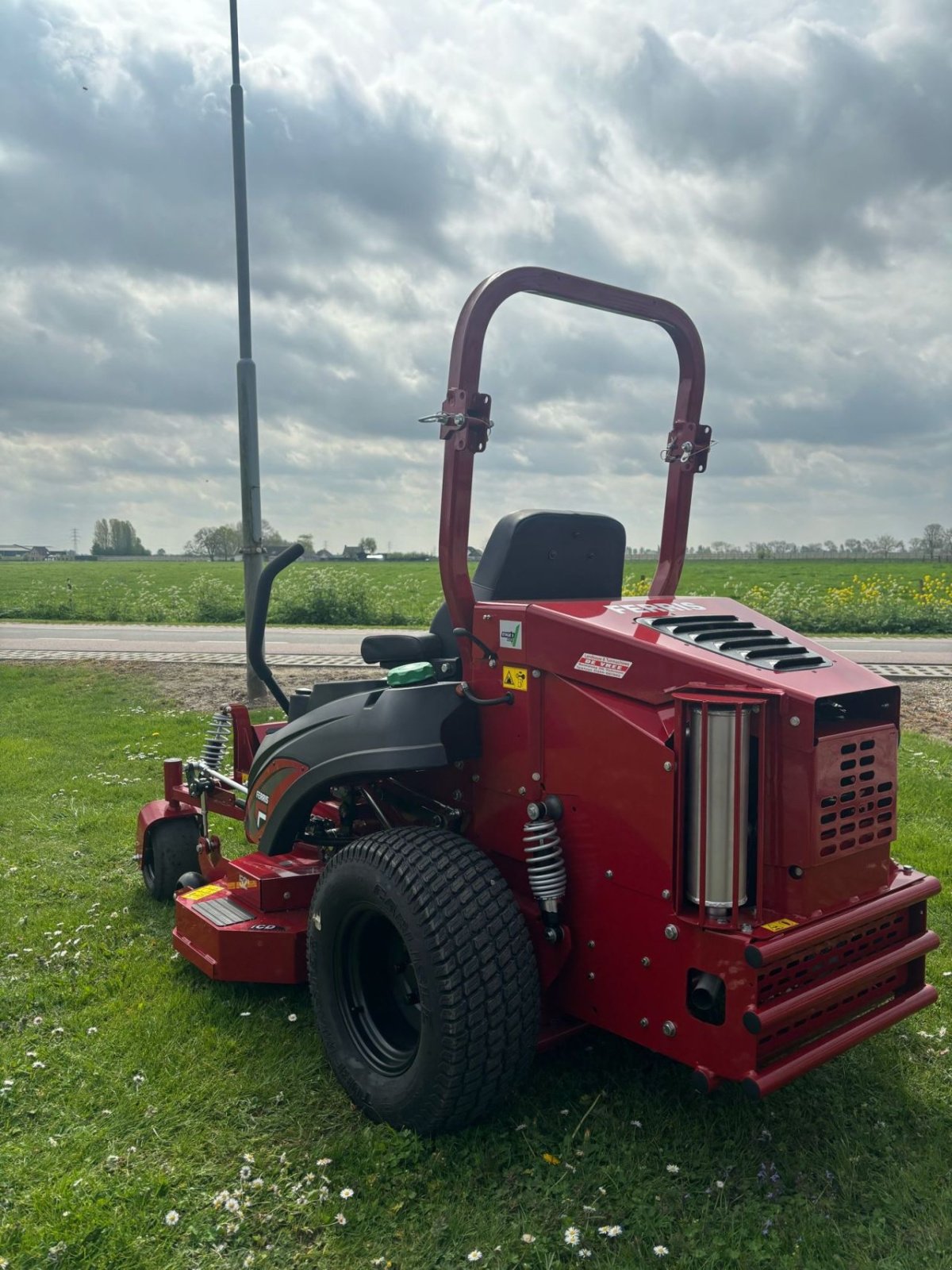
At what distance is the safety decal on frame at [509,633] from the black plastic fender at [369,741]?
0.22 meters

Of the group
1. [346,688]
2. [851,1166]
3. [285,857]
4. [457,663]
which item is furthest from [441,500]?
[851,1166]

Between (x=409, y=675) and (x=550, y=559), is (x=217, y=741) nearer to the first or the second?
(x=409, y=675)

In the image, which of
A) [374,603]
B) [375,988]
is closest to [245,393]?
[375,988]

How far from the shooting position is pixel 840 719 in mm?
2607

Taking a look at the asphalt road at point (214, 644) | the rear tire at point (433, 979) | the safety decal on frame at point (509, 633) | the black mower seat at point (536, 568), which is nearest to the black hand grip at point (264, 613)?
the black mower seat at point (536, 568)

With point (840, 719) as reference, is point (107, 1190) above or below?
below

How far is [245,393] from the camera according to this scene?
1020 centimetres

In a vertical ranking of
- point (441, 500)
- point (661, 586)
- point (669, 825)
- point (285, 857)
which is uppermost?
point (441, 500)

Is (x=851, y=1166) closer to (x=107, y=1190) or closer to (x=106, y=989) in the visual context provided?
(x=107, y=1190)

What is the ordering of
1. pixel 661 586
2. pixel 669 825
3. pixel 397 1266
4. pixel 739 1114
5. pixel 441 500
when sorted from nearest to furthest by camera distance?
pixel 397 1266 < pixel 669 825 < pixel 739 1114 < pixel 441 500 < pixel 661 586

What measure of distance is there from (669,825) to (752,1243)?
1.01 meters

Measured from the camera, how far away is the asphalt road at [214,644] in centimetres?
1388

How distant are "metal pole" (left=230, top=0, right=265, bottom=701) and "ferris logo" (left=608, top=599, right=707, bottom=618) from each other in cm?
743

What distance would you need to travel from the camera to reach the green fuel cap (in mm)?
3111
